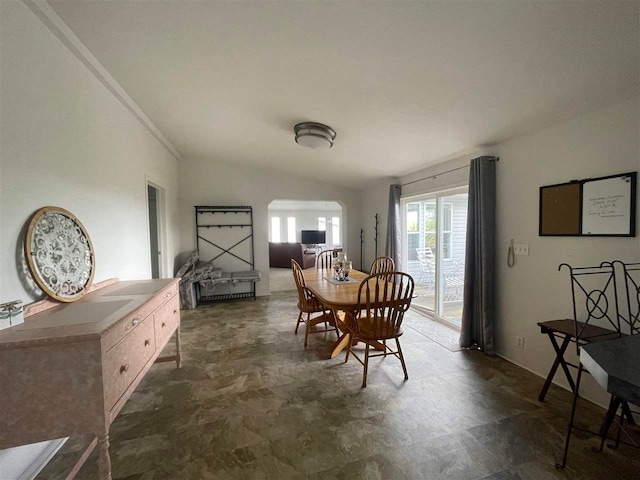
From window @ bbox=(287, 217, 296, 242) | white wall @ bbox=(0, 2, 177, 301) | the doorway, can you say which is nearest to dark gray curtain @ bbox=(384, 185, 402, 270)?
white wall @ bbox=(0, 2, 177, 301)

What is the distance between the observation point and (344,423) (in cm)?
172

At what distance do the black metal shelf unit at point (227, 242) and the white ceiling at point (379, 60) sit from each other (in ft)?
7.71

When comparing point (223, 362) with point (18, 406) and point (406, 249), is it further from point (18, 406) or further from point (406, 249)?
point (406, 249)

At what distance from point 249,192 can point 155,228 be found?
5.89 ft

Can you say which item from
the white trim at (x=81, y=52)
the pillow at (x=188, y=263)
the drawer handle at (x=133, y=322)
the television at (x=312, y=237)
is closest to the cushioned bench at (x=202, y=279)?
the pillow at (x=188, y=263)

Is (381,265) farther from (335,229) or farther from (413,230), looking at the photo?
(335,229)

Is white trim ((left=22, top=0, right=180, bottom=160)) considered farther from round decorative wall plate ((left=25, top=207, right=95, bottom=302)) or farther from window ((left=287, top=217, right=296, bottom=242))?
window ((left=287, top=217, right=296, bottom=242))

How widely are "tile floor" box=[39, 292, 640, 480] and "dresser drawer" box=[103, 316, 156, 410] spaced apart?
1.86 ft

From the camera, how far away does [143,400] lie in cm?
197

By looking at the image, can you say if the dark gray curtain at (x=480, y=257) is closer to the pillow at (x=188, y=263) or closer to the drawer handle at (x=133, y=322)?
the drawer handle at (x=133, y=322)

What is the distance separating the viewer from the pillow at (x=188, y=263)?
430 cm

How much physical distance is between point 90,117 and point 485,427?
374 centimetres

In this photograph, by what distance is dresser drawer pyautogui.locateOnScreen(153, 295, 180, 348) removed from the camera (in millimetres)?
1821

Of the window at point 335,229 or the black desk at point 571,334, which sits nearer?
the black desk at point 571,334
